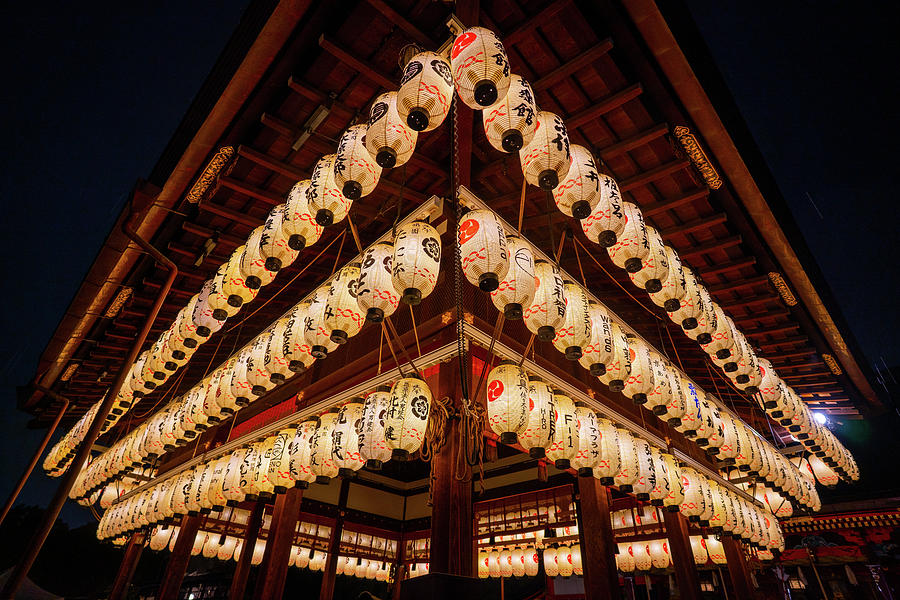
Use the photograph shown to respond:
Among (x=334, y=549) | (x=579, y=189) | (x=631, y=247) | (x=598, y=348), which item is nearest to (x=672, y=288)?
(x=631, y=247)

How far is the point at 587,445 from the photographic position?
574 centimetres

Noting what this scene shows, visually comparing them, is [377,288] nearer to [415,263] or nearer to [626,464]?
[415,263]

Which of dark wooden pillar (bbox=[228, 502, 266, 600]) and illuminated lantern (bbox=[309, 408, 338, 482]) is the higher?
illuminated lantern (bbox=[309, 408, 338, 482])

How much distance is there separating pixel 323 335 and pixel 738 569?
37.4 feet

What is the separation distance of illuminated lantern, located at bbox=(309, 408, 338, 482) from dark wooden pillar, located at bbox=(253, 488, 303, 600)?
7.02ft

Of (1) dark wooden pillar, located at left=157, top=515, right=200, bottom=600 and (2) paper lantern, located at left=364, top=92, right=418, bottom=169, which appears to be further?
(1) dark wooden pillar, located at left=157, top=515, right=200, bottom=600

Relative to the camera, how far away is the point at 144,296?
8.67 m

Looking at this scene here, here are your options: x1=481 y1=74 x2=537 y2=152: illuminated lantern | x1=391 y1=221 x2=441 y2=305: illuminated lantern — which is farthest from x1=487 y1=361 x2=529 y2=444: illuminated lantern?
x1=481 y1=74 x2=537 y2=152: illuminated lantern

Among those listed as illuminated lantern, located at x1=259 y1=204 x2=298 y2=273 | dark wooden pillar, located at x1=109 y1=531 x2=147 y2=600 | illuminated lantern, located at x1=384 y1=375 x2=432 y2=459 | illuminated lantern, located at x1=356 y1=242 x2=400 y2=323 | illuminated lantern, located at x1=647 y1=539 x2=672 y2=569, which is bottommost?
dark wooden pillar, located at x1=109 y1=531 x2=147 y2=600

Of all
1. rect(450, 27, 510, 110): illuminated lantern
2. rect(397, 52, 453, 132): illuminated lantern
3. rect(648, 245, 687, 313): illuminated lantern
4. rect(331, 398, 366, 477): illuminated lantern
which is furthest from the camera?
rect(331, 398, 366, 477): illuminated lantern

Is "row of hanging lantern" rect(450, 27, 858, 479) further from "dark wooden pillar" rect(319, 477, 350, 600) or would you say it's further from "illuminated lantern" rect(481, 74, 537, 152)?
"dark wooden pillar" rect(319, 477, 350, 600)

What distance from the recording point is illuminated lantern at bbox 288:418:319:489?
640cm

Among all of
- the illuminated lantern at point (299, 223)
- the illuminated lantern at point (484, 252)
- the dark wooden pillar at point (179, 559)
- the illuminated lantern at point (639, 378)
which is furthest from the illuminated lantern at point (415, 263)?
the dark wooden pillar at point (179, 559)

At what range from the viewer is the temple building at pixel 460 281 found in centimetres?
430
